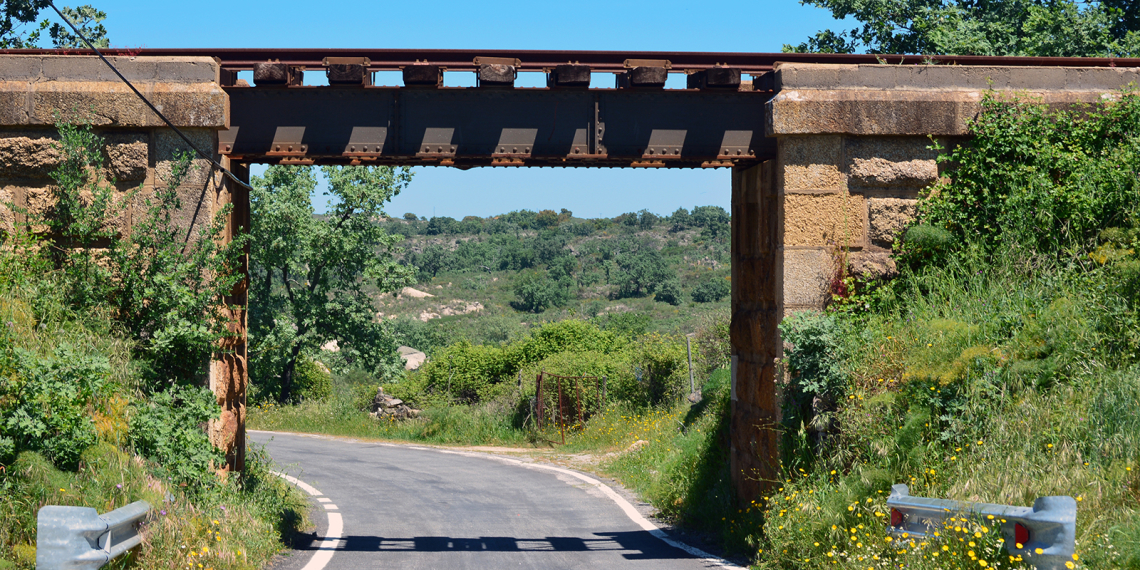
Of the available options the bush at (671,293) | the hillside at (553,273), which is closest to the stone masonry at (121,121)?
the hillside at (553,273)

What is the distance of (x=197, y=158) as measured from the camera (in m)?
9.52

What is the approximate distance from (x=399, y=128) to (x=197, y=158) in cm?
208

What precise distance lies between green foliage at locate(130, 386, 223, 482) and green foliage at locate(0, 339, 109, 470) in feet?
2.85

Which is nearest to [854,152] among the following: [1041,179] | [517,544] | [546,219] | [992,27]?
[1041,179]

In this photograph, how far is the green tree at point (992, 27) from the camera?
19.0 meters

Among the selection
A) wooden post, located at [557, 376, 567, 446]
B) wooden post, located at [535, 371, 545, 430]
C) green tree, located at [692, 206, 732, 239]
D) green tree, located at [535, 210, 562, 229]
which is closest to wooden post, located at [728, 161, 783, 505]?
wooden post, located at [557, 376, 567, 446]

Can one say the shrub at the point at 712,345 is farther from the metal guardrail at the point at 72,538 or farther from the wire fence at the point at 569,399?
the metal guardrail at the point at 72,538

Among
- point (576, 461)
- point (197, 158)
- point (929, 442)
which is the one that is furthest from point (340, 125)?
point (576, 461)

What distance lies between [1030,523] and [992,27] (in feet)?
57.8

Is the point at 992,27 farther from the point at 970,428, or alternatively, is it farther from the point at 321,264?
the point at 321,264

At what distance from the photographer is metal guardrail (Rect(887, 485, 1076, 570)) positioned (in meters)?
5.55

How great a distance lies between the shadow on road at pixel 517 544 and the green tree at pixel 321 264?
18.2m

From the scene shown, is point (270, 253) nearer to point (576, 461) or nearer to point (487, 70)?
point (576, 461)

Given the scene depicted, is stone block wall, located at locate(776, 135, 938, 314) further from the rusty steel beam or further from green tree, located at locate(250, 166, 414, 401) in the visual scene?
green tree, located at locate(250, 166, 414, 401)
